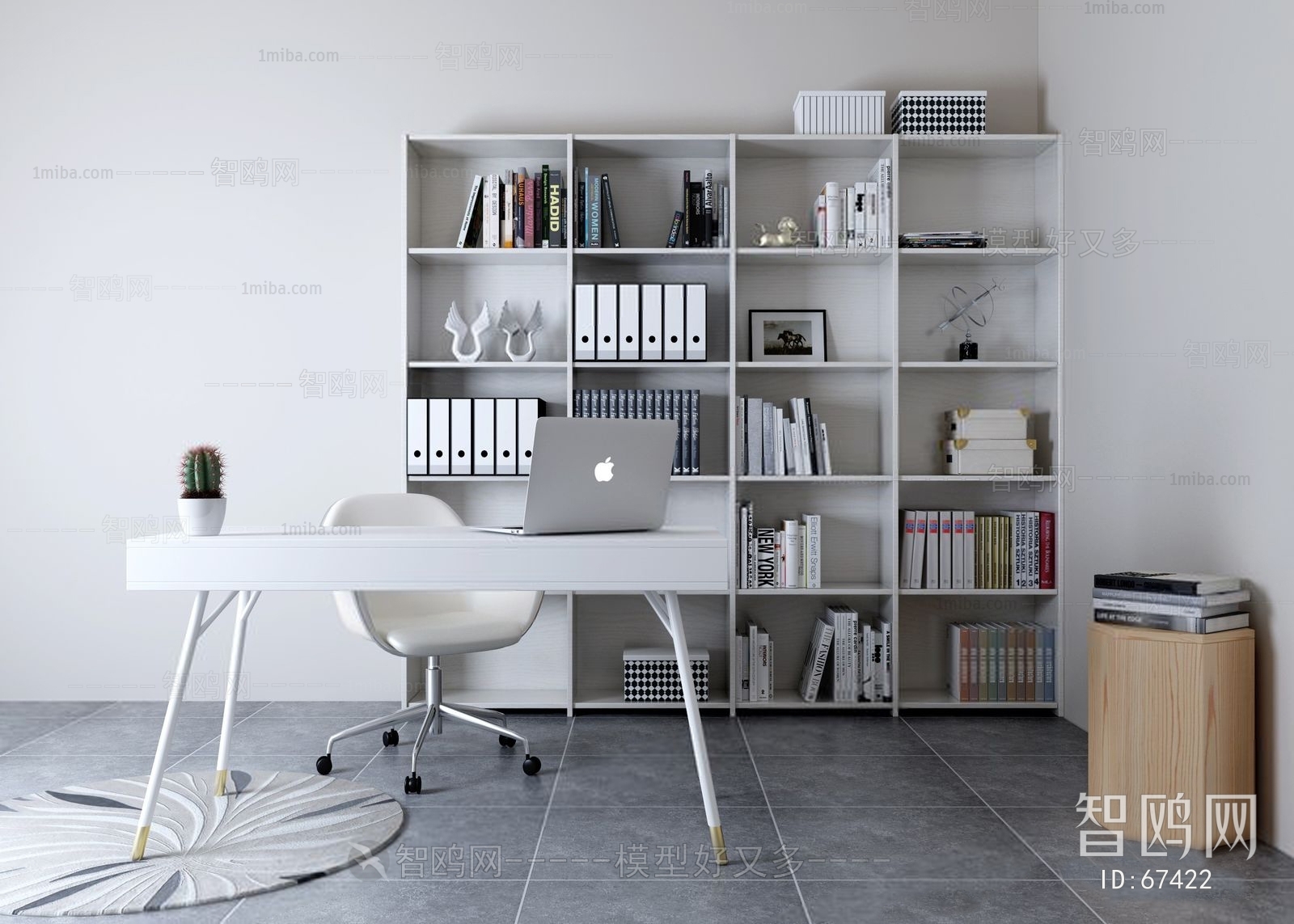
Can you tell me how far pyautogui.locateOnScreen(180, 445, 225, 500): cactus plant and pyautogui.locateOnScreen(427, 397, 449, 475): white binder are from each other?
128cm

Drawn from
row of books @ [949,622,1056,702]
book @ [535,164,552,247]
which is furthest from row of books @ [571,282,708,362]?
row of books @ [949,622,1056,702]

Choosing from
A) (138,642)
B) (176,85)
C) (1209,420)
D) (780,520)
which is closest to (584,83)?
(176,85)

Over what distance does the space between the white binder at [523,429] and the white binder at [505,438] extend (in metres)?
0.01

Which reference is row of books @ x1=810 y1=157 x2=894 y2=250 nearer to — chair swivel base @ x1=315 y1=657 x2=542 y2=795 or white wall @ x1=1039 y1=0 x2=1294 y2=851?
white wall @ x1=1039 y1=0 x2=1294 y2=851

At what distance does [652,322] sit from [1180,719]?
7.04 ft

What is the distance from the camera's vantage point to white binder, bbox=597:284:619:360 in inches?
144

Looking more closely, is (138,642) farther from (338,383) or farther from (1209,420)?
(1209,420)

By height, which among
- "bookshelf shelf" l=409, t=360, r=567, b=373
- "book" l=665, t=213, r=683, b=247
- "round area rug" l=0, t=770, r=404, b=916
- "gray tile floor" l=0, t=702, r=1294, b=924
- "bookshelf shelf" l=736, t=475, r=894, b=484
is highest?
"book" l=665, t=213, r=683, b=247

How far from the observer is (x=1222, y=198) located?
8.73ft

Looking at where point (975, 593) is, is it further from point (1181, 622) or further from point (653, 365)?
point (653, 365)

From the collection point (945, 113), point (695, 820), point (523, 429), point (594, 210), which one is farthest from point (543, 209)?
point (695, 820)

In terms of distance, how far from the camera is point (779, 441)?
372cm

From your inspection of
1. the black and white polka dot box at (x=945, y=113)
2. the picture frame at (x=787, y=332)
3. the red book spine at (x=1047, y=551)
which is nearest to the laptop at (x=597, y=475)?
the picture frame at (x=787, y=332)

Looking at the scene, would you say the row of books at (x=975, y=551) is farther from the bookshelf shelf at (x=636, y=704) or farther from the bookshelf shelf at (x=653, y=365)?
the bookshelf shelf at (x=653, y=365)
